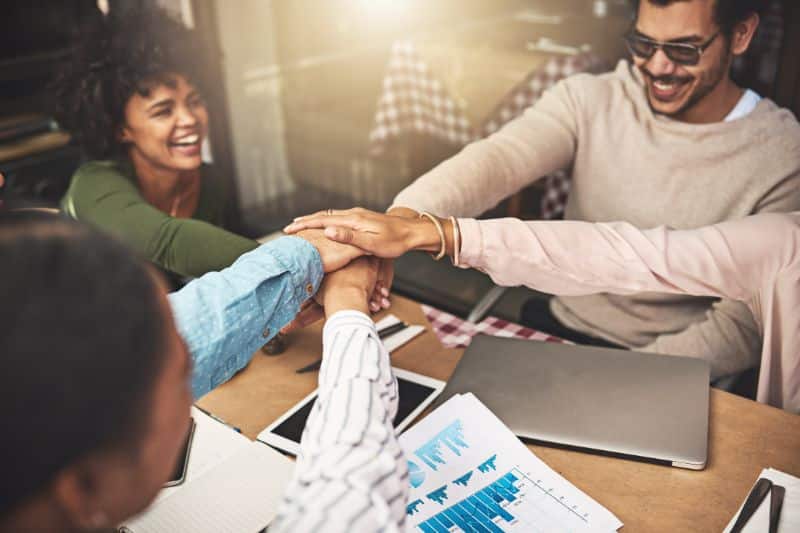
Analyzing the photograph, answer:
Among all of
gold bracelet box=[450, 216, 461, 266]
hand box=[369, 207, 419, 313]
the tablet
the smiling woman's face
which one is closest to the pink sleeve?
gold bracelet box=[450, 216, 461, 266]

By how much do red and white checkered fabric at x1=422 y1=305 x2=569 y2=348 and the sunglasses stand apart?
0.63 meters

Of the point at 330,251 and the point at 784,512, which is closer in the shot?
the point at 784,512

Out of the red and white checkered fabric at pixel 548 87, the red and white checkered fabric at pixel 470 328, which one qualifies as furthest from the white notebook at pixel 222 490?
the red and white checkered fabric at pixel 548 87

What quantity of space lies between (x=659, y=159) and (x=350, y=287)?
85 cm

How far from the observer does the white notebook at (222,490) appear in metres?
0.88

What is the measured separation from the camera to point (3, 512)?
45 centimetres

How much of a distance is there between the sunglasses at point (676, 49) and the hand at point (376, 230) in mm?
640

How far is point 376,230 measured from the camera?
123cm

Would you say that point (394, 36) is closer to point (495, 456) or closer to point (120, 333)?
point (495, 456)

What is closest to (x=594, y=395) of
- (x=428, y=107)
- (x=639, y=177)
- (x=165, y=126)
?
(x=639, y=177)

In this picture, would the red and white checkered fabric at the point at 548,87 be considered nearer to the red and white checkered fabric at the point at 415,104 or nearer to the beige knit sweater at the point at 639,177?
the red and white checkered fabric at the point at 415,104

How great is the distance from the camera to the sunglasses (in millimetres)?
1461

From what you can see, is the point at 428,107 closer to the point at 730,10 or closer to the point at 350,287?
the point at 730,10

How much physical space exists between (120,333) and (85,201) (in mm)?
1375
